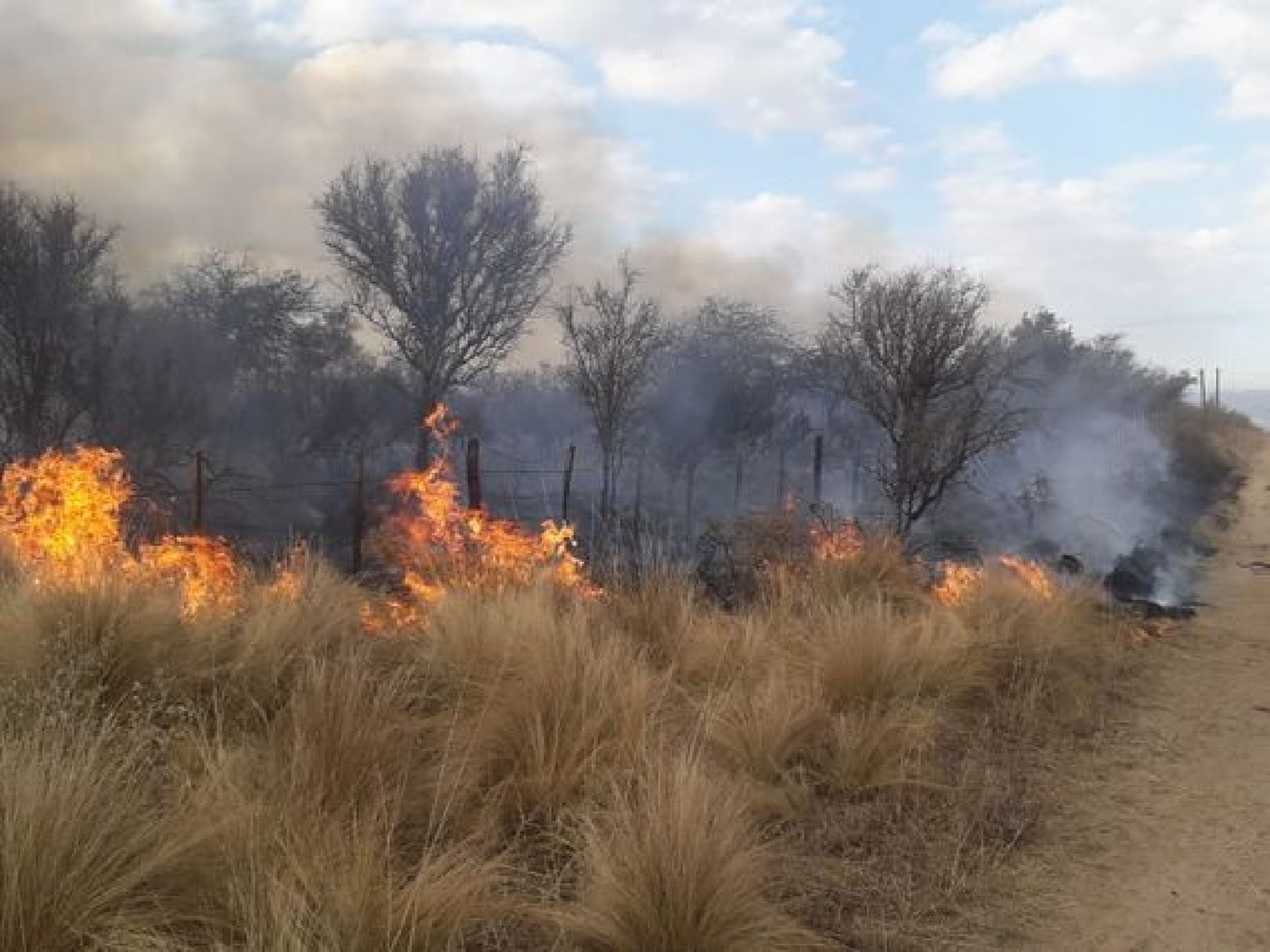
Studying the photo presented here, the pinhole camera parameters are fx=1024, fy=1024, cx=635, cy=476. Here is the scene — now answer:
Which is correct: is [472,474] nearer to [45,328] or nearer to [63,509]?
[63,509]

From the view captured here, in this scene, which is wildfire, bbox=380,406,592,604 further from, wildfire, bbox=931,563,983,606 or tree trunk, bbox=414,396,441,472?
tree trunk, bbox=414,396,441,472

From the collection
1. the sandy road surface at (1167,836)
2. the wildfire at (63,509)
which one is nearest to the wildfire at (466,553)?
the wildfire at (63,509)

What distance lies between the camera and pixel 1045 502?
78.6 ft

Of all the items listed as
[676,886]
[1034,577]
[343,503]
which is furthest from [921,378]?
[343,503]

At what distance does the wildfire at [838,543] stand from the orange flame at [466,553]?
245cm

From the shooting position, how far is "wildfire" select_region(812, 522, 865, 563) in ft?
32.0

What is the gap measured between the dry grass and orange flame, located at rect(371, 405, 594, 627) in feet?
1.77

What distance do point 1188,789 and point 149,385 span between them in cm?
2213

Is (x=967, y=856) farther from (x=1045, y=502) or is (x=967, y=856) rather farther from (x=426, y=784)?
(x=1045, y=502)

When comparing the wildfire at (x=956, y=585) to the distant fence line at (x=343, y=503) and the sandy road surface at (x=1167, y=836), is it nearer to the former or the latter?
the sandy road surface at (x=1167, y=836)

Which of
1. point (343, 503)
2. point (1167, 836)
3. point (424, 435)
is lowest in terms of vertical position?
point (343, 503)

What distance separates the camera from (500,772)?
4.64 metres

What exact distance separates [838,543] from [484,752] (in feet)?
20.8

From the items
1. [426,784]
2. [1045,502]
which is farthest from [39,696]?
[1045,502]
